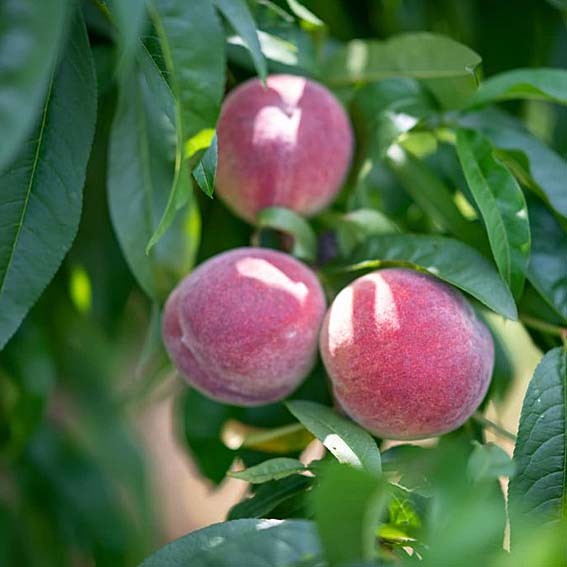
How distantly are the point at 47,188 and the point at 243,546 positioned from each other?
10.9 inches

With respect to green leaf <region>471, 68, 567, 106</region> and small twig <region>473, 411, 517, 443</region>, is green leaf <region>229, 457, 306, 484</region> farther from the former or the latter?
green leaf <region>471, 68, 567, 106</region>

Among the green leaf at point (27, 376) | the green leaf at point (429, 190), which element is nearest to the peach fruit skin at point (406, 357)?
the green leaf at point (429, 190)

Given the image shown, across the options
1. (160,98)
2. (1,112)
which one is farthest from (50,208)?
(1,112)

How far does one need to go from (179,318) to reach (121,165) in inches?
6.7

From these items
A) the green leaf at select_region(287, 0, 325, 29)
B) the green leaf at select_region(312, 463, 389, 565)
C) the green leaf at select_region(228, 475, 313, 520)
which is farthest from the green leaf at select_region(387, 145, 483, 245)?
the green leaf at select_region(312, 463, 389, 565)

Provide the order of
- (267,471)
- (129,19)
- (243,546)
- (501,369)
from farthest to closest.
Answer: (501,369)
(267,471)
(243,546)
(129,19)

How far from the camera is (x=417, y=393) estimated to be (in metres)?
0.65

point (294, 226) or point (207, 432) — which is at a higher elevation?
point (294, 226)

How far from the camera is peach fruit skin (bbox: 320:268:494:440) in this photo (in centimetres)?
65

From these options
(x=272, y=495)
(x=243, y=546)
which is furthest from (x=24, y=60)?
(x=272, y=495)

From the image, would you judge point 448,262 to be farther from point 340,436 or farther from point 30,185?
point 30,185

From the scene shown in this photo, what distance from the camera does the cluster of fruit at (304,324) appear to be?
65 centimetres

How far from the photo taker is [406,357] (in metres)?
0.65

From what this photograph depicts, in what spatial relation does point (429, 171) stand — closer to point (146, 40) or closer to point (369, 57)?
point (369, 57)
